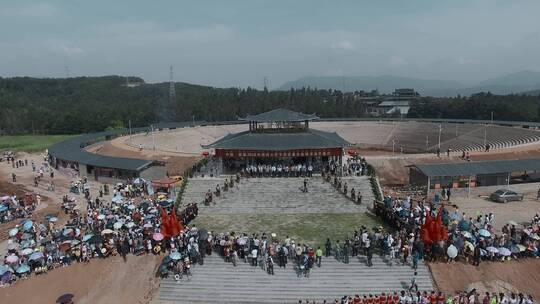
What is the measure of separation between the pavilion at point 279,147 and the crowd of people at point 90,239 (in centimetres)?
862

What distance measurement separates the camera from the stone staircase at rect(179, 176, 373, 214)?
1210 inches

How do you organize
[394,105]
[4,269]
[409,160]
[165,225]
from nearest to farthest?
[4,269] → [165,225] → [409,160] → [394,105]

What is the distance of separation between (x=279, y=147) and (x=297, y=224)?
32.9 feet

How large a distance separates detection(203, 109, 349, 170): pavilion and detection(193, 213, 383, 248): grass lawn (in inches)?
316

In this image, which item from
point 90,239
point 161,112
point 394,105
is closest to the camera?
point 90,239

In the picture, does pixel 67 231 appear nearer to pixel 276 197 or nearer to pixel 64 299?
pixel 64 299

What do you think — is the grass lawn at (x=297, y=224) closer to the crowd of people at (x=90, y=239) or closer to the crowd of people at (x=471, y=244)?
the crowd of people at (x=90, y=239)

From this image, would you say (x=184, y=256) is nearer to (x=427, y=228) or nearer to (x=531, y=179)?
(x=427, y=228)

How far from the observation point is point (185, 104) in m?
107

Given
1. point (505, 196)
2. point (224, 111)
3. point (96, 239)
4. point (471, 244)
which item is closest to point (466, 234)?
point (471, 244)

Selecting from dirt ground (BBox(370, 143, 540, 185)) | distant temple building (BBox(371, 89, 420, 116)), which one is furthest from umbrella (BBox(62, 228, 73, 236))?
distant temple building (BBox(371, 89, 420, 116))

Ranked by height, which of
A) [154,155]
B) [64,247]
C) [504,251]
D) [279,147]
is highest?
[279,147]

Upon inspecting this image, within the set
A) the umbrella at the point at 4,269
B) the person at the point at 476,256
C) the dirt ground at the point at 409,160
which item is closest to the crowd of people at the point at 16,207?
the umbrella at the point at 4,269

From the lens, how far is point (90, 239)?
945 inches
